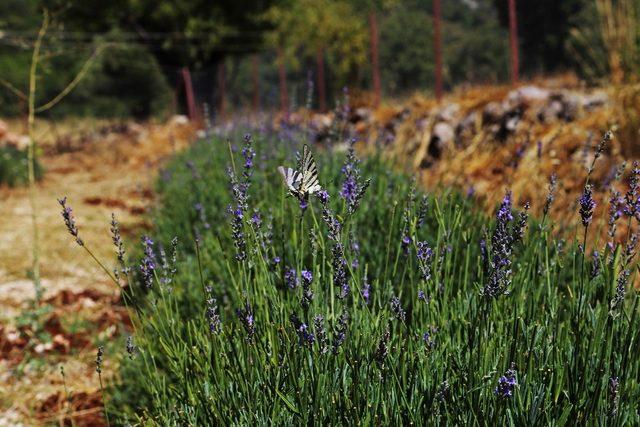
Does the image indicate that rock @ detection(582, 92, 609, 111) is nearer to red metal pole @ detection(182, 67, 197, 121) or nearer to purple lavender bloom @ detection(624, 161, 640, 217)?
purple lavender bloom @ detection(624, 161, 640, 217)

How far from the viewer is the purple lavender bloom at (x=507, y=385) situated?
145 centimetres

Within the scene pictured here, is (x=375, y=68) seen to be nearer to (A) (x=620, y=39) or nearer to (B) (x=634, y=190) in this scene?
(A) (x=620, y=39)

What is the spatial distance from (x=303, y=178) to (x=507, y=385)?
2.35ft

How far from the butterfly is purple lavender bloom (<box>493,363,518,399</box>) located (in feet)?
2.11

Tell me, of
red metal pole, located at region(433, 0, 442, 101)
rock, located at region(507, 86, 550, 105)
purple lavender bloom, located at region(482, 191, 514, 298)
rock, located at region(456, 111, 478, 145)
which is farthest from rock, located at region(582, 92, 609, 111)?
purple lavender bloom, located at region(482, 191, 514, 298)

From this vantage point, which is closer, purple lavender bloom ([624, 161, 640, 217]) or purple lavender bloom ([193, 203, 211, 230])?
purple lavender bloom ([624, 161, 640, 217])

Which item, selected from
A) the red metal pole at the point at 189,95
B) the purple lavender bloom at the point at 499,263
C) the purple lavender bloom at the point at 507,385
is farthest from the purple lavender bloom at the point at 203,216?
the red metal pole at the point at 189,95

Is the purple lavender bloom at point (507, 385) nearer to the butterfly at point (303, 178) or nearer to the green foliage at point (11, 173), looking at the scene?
the butterfly at point (303, 178)

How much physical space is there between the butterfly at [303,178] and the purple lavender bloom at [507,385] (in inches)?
25.4

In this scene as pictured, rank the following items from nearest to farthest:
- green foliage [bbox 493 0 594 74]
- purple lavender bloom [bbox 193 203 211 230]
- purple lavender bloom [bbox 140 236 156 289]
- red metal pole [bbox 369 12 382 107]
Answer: purple lavender bloom [bbox 140 236 156 289]
purple lavender bloom [bbox 193 203 211 230]
red metal pole [bbox 369 12 382 107]
green foliage [bbox 493 0 594 74]

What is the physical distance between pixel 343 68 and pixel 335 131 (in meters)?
29.3

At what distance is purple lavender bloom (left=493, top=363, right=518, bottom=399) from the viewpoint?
1.45 m

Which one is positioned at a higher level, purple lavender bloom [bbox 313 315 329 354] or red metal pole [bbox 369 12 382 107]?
red metal pole [bbox 369 12 382 107]

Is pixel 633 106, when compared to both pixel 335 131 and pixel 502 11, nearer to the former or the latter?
pixel 335 131
